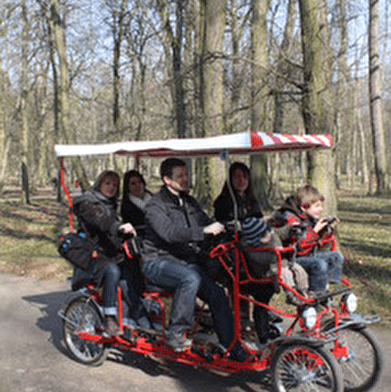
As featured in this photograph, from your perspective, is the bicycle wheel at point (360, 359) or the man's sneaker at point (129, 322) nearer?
the bicycle wheel at point (360, 359)

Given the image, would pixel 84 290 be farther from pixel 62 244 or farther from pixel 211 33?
pixel 211 33

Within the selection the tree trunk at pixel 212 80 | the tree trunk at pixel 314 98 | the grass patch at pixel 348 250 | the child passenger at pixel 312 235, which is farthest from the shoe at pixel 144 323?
the tree trunk at pixel 212 80

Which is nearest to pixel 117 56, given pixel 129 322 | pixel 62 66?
pixel 62 66

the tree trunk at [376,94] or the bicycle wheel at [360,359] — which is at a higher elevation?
the tree trunk at [376,94]

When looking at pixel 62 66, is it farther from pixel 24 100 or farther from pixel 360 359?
pixel 360 359

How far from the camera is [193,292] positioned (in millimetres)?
4422

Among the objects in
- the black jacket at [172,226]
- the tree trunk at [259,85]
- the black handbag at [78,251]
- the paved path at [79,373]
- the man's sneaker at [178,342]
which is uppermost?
the tree trunk at [259,85]

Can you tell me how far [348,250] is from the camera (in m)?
10.6

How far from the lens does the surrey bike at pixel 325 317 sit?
13.4ft

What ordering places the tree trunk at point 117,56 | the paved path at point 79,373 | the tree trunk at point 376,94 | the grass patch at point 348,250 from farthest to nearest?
the tree trunk at point 117,56
the tree trunk at point 376,94
the grass patch at point 348,250
the paved path at point 79,373

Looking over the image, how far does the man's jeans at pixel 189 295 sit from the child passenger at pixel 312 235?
0.69m

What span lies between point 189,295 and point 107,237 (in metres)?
1.22

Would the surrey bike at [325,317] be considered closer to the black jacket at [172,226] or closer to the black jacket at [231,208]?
the black jacket at [172,226]

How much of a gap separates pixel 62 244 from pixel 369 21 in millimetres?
18708
